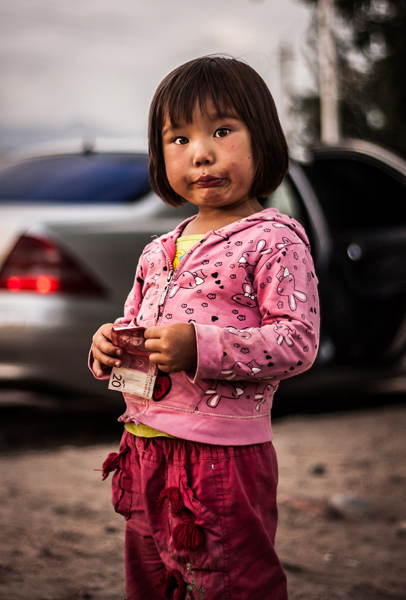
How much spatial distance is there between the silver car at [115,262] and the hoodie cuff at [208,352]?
1.88 m

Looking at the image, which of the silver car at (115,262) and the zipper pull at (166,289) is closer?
the zipper pull at (166,289)

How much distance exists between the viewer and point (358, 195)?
489cm

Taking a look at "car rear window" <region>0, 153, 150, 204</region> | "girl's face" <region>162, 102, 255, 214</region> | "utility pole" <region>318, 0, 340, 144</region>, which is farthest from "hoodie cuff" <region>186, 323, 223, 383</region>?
"utility pole" <region>318, 0, 340, 144</region>

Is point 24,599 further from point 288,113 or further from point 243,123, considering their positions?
point 288,113

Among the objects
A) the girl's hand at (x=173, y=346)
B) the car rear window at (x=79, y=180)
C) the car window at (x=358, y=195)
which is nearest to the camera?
the girl's hand at (x=173, y=346)

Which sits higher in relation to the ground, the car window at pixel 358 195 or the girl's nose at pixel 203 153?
the car window at pixel 358 195

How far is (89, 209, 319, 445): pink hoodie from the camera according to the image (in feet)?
4.71

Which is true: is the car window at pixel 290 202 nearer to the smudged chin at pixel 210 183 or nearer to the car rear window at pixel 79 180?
the car rear window at pixel 79 180

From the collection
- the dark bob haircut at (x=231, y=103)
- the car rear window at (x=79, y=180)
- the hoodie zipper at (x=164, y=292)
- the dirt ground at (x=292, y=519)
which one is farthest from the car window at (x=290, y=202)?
the hoodie zipper at (x=164, y=292)

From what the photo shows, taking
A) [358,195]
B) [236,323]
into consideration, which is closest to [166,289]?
[236,323]

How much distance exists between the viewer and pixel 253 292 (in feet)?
5.04

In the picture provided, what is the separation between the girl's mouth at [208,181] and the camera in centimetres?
156

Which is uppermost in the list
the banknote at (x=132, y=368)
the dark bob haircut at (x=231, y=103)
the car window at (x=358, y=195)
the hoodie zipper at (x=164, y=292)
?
the car window at (x=358, y=195)

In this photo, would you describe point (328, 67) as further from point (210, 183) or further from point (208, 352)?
point (208, 352)
